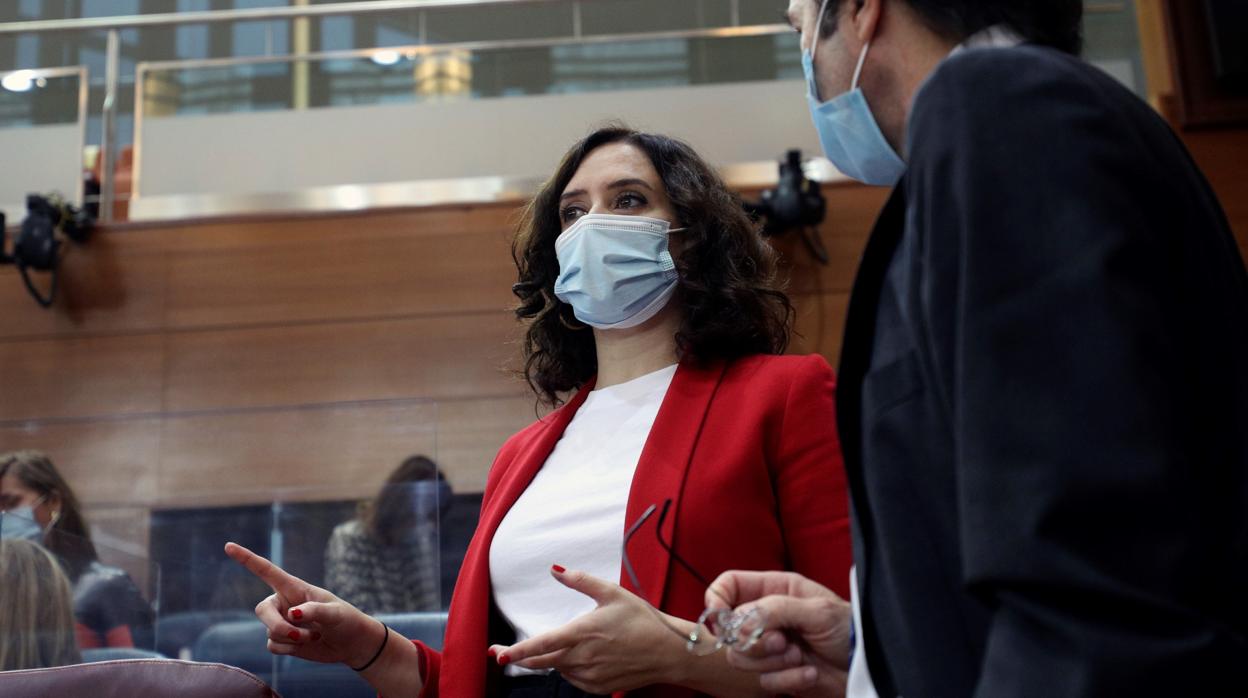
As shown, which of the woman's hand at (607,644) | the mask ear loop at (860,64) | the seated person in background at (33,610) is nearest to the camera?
the mask ear loop at (860,64)

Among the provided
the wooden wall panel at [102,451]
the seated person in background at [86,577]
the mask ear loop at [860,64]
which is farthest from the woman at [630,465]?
the wooden wall panel at [102,451]

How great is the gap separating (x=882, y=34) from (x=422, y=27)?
400 centimetres

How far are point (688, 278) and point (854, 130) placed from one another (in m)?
0.70

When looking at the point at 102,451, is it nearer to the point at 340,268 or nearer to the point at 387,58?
the point at 340,268

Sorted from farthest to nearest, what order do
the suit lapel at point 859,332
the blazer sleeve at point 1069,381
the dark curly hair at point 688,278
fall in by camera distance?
the dark curly hair at point 688,278 → the suit lapel at point 859,332 → the blazer sleeve at point 1069,381

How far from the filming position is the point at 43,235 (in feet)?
14.4

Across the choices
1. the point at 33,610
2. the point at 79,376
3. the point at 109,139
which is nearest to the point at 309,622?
the point at 33,610

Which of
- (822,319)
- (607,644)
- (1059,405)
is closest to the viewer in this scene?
(1059,405)

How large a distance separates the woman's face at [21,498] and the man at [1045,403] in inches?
90.9

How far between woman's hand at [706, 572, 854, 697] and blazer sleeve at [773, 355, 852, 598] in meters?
0.33

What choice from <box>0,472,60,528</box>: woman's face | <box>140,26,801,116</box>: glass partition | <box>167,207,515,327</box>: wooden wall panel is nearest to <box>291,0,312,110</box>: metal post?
<box>140,26,801,116</box>: glass partition

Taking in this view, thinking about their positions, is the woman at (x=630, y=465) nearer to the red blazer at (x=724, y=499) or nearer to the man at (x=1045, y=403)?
the red blazer at (x=724, y=499)

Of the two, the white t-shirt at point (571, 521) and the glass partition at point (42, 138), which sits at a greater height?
the glass partition at point (42, 138)

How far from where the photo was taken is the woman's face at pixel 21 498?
105 inches
